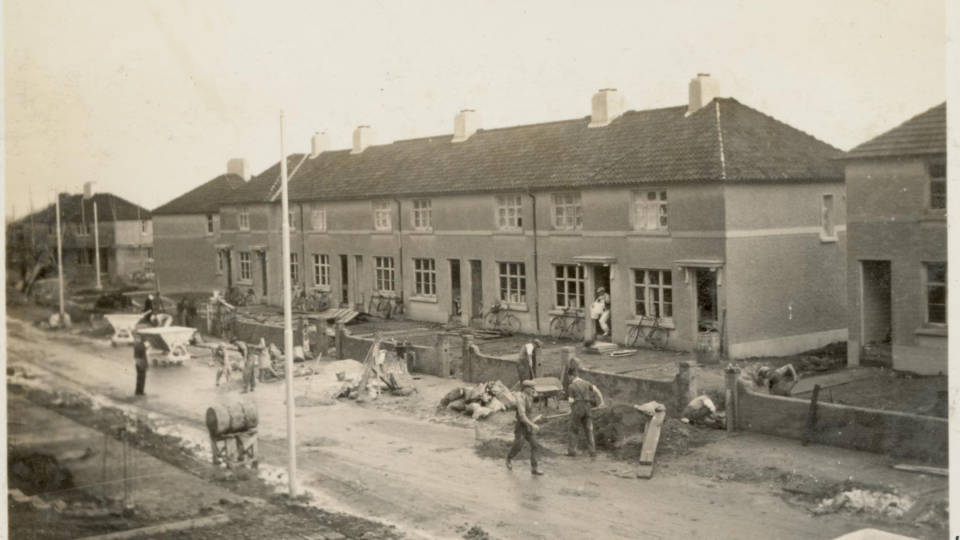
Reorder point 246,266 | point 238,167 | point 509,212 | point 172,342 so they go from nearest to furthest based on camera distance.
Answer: point 238,167
point 172,342
point 246,266
point 509,212

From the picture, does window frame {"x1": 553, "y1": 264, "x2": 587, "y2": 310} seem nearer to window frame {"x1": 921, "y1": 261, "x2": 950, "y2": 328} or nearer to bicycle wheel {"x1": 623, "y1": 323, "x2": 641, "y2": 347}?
bicycle wheel {"x1": 623, "y1": 323, "x2": 641, "y2": 347}

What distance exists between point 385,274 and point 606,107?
5.52 metres

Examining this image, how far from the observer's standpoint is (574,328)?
18.9 m

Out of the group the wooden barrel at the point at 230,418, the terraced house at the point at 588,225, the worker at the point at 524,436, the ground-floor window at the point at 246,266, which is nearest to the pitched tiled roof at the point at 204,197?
the terraced house at the point at 588,225

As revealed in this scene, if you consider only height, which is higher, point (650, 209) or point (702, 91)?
point (702, 91)

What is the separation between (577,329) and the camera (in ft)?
61.9

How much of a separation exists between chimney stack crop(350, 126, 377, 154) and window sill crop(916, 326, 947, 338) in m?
8.45

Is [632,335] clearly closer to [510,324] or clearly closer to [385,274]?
[510,324]

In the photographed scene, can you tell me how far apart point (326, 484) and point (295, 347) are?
742cm

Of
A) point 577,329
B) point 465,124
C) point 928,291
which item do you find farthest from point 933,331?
point 577,329

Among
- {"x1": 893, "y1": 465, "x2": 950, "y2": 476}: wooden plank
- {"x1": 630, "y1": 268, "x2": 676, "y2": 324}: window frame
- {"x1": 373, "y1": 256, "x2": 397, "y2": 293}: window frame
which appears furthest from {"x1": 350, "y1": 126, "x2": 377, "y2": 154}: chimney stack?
{"x1": 893, "y1": 465, "x2": 950, "y2": 476}: wooden plank

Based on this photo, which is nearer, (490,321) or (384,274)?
(384,274)

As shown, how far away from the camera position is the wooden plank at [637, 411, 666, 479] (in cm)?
1214

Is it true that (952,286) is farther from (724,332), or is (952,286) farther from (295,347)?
(295,347)
